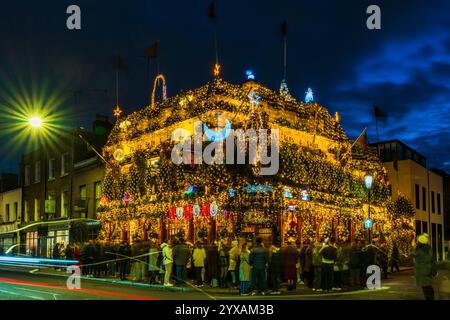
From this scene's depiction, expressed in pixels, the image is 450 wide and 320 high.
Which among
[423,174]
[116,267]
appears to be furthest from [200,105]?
[423,174]

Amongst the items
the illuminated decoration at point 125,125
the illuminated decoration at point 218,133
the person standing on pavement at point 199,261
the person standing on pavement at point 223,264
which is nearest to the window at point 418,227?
the illuminated decoration at point 218,133

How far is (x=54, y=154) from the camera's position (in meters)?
41.4

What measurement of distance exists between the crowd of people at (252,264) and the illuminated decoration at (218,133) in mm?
5058

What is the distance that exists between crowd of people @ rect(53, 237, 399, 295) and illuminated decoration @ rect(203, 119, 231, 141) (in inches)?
199

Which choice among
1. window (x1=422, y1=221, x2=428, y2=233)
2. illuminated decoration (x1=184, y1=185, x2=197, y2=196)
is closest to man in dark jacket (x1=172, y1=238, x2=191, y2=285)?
illuminated decoration (x1=184, y1=185, x2=197, y2=196)

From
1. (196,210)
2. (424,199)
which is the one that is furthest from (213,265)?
(424,199)

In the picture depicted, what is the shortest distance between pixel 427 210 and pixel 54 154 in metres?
27.6

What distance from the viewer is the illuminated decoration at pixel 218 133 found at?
80.5 ft

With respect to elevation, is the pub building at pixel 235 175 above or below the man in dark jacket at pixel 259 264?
above

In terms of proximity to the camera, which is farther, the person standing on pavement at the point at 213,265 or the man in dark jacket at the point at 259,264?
the person standing on pavement at the point at 213,265

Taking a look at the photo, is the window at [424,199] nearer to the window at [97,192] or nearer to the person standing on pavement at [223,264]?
the window at [97,192]

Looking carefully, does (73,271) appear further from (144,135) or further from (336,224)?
(336,224)

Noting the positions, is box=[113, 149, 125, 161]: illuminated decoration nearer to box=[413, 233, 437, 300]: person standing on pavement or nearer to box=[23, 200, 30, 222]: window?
box=[23, 200, 30, 222]: window

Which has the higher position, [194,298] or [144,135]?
[144,135]
